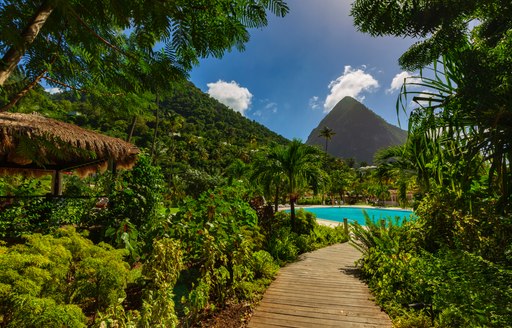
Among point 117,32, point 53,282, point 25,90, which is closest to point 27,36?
point 25,90

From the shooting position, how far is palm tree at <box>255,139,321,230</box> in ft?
32.0

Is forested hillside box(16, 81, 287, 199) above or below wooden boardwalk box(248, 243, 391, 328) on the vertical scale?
above

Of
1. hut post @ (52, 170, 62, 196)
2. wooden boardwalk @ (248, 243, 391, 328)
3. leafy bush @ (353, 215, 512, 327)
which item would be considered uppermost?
hut post @ (52, 170, 62, 196)

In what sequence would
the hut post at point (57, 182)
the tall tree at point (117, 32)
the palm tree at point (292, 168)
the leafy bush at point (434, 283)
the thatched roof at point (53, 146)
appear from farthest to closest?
the palm tree at point (292, 168) → the hut post at point (57, 182) → the leafy bush at point (434, 283) → the tall tree at point (117, 32) → the thatched roof at point (53, 146)

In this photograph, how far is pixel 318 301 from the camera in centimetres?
451

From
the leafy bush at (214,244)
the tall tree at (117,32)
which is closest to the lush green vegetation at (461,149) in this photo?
the tall tree at (117,32)

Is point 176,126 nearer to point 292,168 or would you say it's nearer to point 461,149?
point 292,168

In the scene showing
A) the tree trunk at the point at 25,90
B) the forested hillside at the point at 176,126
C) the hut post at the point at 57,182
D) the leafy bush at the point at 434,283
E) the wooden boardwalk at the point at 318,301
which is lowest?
the wooden boardwalk at the point at 318,301

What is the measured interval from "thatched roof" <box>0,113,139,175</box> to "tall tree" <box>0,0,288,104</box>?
0.37 meters

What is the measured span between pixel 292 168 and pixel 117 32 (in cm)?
852

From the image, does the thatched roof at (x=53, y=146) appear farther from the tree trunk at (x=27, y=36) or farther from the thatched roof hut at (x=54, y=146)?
the tree trunk at (x=27, y=36)

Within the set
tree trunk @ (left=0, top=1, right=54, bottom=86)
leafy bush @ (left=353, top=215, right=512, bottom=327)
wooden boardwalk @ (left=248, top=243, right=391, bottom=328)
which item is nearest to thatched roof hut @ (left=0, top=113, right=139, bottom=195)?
tree trunk @ (left=0, top=1, right=54, bottom=86)

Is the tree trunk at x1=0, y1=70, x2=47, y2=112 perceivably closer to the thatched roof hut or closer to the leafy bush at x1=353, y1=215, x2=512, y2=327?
the thatched roof hut

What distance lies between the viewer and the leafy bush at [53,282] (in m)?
1.87
